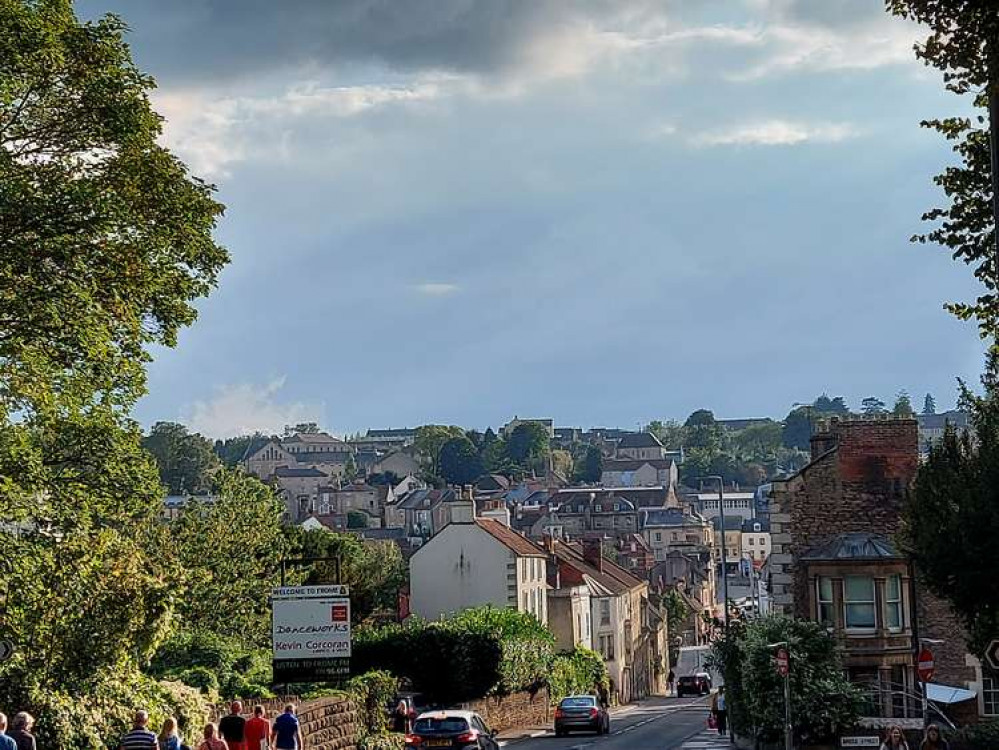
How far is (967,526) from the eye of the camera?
32219mm

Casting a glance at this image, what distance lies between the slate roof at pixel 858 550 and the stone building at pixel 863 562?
0.03 meters

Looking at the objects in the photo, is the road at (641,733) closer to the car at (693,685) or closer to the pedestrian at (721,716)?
the pedestrian at (721,716)

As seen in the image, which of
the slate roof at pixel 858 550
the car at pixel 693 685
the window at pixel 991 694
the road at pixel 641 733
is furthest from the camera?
the car at pixel 693 685

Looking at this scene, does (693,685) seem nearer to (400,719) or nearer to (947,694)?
(947,694)

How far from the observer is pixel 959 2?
16.4 meters

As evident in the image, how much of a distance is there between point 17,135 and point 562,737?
1293 inches

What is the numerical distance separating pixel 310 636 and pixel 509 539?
42.8 m

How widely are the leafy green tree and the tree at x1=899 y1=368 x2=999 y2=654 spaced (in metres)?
4.43

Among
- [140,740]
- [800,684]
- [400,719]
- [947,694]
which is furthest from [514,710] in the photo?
[140,740]

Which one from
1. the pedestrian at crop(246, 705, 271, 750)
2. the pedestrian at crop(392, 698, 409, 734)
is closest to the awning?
the pedestrian at crop(392, 698, 409, 734)

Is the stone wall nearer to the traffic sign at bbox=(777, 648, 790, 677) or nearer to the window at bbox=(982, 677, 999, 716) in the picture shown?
the window at bbox=(982, 677, 999, 716)

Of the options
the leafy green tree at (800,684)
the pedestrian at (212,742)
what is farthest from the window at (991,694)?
the pedestrian at (212,742)

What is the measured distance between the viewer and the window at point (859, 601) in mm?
42719

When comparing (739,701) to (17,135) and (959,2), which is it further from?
(959,2)
